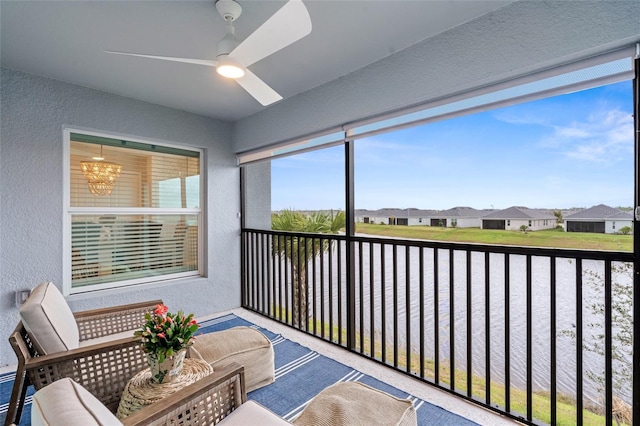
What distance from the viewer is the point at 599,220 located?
1657 millimetres

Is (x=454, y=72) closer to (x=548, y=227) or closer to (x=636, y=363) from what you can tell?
(x=548, y=227)

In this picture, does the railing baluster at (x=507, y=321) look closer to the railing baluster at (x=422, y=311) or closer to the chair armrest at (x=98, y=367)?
the railing baluster at (x=422, y=311)

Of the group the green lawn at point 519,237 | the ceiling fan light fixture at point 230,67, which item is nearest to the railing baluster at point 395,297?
the green lawn at point 519,237

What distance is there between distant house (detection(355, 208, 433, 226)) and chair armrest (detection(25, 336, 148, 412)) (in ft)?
6.15

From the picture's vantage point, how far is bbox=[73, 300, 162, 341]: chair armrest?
2.12 metres

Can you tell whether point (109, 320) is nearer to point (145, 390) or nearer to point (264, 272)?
point (145, 390)

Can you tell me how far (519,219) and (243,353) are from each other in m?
2.00

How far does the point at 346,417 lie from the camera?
142cm

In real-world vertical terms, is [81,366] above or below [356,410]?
above

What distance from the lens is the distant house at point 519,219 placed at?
1.84m

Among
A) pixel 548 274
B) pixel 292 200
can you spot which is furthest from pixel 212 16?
pixel 548 274

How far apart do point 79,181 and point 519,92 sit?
3690mm

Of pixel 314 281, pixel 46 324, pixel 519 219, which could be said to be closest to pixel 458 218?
pixel 519 219

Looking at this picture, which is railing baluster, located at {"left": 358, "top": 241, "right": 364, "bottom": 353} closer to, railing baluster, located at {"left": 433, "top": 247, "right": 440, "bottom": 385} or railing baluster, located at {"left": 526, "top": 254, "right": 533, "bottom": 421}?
railing baluster, located at {"left": 433, "top": 247, "right": 440, "bottom": 385}
